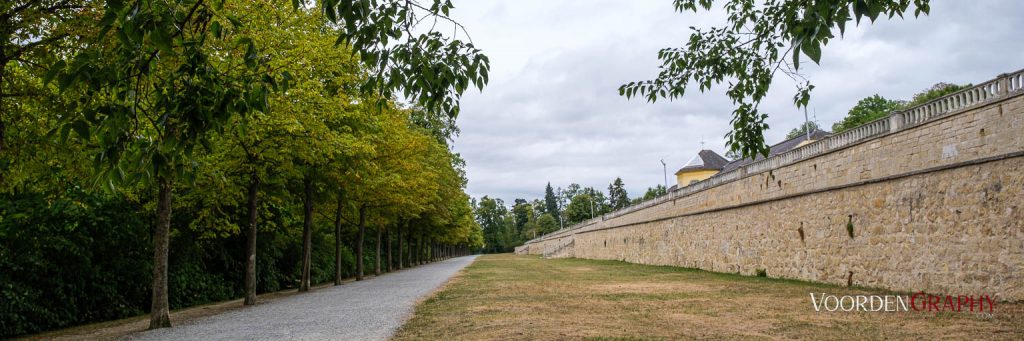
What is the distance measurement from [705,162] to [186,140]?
5997 cm

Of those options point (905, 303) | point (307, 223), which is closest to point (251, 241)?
point (307, 223)

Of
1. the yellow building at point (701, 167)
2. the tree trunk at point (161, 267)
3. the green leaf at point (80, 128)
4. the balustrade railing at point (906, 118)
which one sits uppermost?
the yellow building at point (701, 167)

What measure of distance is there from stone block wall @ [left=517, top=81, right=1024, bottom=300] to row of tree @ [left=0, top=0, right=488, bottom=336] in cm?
1084

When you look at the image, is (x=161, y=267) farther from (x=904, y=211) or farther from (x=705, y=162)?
(x=705, y=162)

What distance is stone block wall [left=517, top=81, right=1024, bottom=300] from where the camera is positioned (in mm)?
10766

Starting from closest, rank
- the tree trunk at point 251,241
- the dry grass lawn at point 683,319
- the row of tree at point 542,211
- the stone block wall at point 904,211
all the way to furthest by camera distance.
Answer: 1. the dry grass lawn at point 683,319
2. the stone block wall at point 904,211
3. the tree trunk at point 251,241
4. the row of tree at point 542,211

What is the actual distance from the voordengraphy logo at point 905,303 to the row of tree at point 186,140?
905cm

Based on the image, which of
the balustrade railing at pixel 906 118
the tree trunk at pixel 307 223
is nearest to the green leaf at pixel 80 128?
the balustrade railing at pixel 906 118

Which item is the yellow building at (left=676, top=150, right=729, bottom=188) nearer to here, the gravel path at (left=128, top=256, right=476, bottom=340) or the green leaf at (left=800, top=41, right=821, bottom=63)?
the gravel path at (left=128, top=256, right=476, bottom=340)

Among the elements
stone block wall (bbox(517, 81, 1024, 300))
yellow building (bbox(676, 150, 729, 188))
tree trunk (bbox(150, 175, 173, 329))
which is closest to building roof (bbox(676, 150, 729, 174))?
yellow building (bbox(676, 150, 729, 188))

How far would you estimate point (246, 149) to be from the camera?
14156 millimetres

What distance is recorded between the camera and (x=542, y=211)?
542 ft

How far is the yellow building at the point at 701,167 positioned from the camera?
5862 centimetres

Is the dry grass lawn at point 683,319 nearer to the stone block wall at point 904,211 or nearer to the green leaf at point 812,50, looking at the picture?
the stone block wall at point 904,211
